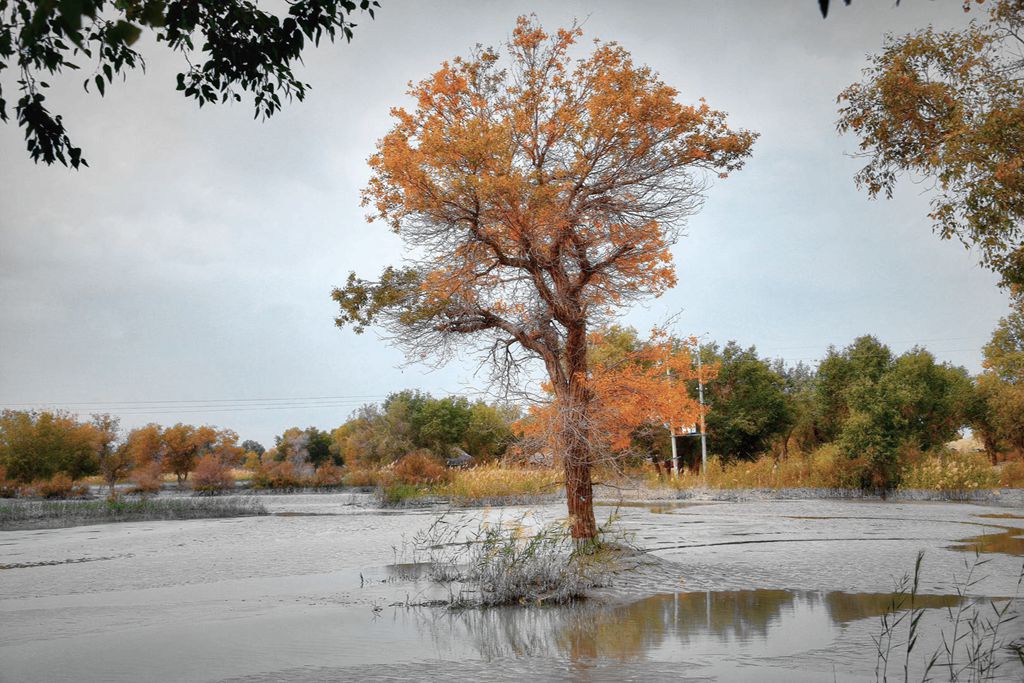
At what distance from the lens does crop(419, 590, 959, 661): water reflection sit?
659cm

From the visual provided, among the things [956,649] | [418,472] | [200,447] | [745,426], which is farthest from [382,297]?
[200,447]

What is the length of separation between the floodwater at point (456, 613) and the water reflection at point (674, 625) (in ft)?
0.10

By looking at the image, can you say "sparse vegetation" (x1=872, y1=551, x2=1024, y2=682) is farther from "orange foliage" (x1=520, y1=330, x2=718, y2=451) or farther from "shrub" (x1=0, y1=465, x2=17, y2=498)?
"shrub" (x1=0, y1=465, x2=17, y2=498)

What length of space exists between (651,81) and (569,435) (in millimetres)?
5849

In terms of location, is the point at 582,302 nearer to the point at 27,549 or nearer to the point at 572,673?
the point at 572,673

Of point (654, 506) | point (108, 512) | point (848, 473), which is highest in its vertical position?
point (848, 473)

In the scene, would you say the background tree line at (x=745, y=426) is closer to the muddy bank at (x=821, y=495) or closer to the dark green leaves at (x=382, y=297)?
the muddy bank at (x=821, y=495)

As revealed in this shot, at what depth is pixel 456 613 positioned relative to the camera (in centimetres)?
842

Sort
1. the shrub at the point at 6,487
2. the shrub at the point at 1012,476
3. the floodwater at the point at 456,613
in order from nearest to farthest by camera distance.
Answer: the floodwater at the point at 456,613 → the shrub at the point at 1012,476 → the shrub at the point at 6,487

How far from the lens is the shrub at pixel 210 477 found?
45625 mm

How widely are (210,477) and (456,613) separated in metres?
41.8

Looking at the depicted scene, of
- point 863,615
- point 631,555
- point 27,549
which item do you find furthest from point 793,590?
point 27,549

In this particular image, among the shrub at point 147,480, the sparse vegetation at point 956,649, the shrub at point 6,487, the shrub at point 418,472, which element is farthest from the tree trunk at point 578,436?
the shrub at point 6,487

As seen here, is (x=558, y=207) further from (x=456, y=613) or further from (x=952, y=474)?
(x=952, y=474)
